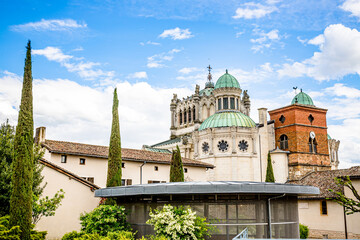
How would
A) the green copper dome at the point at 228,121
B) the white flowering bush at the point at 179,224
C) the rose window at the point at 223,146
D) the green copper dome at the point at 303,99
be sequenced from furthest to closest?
1. the green copper dome at the point at 303,99
2. the green copper dome at the point at 228,121
3. the rose window at the point at 223,146
4. the white flowering bush at the point at 179,224

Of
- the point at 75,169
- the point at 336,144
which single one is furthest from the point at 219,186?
the point at 336,144

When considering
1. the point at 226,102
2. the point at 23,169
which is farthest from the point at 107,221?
the point at 226,102

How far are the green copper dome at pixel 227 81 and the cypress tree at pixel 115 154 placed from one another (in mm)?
39006

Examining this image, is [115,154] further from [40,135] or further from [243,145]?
[243,145]

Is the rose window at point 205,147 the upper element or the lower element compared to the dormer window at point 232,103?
lower

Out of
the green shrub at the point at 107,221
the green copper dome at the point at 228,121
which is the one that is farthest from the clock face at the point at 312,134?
the green shrub at the point at 107,221

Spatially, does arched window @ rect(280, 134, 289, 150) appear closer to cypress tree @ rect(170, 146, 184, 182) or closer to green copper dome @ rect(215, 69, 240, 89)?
green copper dome @ rect(215, 69, 240, 89)

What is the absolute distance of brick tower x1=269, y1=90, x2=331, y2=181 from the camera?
5809 centimetres

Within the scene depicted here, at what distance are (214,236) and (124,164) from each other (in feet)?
72.0

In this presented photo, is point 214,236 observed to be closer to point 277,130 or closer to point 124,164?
point 124,164

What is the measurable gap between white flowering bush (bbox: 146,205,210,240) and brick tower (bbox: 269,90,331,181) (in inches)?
1799

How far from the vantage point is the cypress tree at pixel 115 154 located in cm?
2909

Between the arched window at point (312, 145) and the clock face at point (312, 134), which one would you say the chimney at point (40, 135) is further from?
the arched window at point (312, 145)

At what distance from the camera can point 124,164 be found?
36.4 meters
